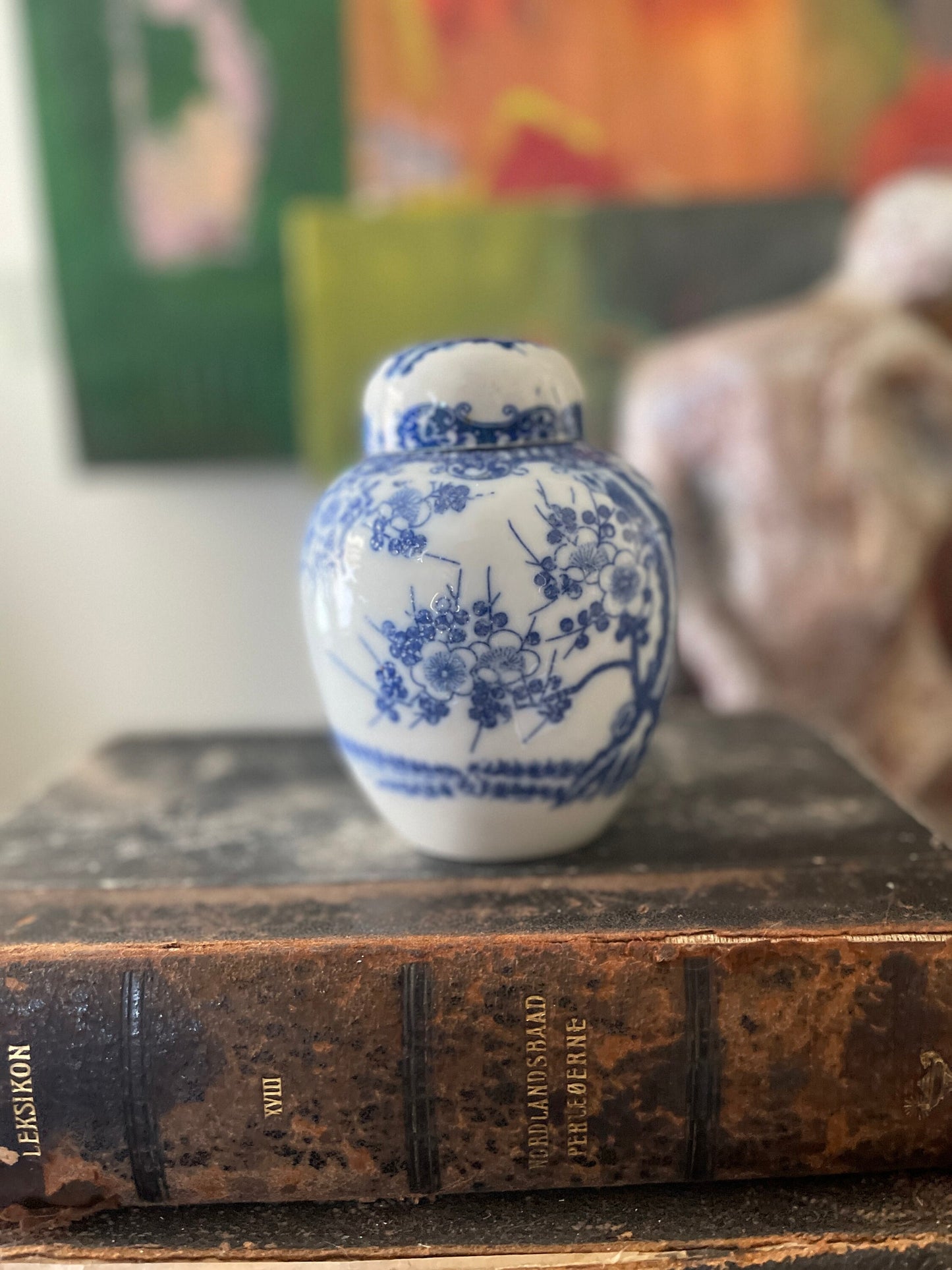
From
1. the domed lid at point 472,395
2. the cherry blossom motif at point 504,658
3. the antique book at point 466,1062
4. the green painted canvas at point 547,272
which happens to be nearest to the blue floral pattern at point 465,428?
the domed lid at point 472,395

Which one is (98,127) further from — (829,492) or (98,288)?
(829,492)

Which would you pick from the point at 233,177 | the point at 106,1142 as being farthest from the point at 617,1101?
the point at 233,177

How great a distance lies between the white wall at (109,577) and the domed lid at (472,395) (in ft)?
1.82

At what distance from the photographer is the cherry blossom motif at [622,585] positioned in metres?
0.47

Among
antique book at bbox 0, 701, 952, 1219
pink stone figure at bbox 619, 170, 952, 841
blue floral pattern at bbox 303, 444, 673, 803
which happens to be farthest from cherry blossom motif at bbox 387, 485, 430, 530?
pink stone figure at bbox 619, 170, 952, 841

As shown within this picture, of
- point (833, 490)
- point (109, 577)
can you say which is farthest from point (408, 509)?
point (109, 577)

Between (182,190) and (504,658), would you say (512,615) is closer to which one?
(504,658)

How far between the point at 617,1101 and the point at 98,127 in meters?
0.95

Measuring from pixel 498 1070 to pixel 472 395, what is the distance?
0.31 meters

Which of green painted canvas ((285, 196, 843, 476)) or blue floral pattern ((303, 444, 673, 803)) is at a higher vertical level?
green painted canvas ((285, 196, 843, 476))

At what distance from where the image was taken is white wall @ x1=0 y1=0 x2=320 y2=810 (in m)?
1.03

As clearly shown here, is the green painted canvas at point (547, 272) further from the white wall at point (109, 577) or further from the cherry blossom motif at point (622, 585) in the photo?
the cherry blossom motif at point (622, 585)

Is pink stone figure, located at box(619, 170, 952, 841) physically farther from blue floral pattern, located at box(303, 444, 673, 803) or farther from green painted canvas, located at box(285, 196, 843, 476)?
blue floral pattern, located at box(303, 444, 673, 803)

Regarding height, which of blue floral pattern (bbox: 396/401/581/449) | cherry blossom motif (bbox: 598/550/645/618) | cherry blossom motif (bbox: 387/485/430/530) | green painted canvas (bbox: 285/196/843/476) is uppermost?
green painted canvas (bbox: 285/196/843/476)
